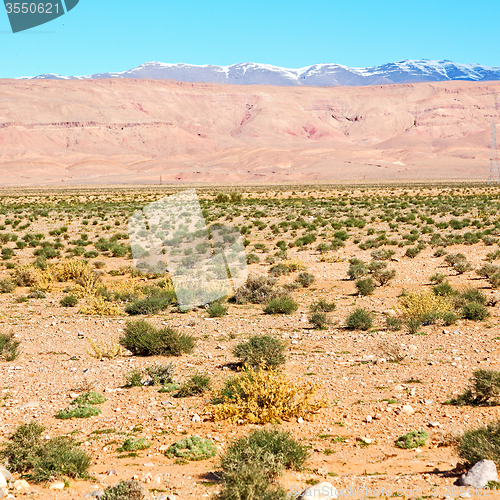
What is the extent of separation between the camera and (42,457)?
5.97 m

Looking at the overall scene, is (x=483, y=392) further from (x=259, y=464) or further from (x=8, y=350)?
(x=8, y=350)

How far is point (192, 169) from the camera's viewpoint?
13975 cm

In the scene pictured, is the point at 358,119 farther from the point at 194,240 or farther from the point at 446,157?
the point at 194,240

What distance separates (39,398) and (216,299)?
24.2 ft

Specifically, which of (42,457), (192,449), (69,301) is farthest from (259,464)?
(69,301)

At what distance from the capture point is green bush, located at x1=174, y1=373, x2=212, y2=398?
829cm

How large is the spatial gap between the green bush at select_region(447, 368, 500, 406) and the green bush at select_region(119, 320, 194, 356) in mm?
4954

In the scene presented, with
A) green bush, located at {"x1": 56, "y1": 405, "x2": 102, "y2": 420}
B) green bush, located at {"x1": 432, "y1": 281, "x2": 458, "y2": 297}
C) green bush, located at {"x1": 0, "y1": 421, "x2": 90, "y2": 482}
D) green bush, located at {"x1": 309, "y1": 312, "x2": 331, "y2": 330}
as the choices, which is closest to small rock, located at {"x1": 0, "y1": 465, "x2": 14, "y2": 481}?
green bush, located at {"x1": 0, "y1": 421, "x2": 90, "y2": 482}

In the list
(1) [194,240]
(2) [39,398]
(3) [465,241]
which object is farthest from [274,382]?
(1) [194,240]

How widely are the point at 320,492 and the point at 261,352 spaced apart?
4342mm

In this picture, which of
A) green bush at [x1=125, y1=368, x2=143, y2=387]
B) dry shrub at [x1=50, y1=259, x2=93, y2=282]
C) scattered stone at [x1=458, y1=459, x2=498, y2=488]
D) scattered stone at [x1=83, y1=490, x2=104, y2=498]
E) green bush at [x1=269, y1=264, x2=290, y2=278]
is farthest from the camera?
dry shrub at [x1=50, y1=259, x2=93, y2=282]

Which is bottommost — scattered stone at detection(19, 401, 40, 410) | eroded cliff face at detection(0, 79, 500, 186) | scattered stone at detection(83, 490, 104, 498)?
scattered stone at detection(19, 401, 40, 410)

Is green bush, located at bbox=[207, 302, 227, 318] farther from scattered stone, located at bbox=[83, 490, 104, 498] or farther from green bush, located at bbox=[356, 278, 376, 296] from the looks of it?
scattered stone, located at bbox=[83, 490, 104, 498]

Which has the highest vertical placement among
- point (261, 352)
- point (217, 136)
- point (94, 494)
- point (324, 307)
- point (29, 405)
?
point (217, 136)
